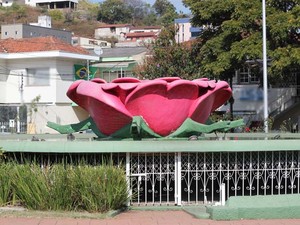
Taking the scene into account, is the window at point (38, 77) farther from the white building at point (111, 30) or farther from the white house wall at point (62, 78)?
the white building at point (111, 30)

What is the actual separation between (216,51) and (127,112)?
17620 millimetres

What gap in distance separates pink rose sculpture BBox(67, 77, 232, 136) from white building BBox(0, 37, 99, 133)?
26098 millimetres

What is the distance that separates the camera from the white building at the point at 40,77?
122 feet

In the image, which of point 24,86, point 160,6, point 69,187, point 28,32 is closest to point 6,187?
point 69,187

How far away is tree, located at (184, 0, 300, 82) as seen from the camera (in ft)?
84.6

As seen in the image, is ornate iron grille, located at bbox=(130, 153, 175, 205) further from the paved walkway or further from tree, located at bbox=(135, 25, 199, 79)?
tree, located at bbox=(135, 25, 199, 79)

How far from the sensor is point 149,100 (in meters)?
10.9

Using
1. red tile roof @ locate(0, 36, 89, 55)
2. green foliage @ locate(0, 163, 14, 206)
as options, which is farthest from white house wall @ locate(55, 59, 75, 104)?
green foliage @ locate(0, 163, 14, 206)

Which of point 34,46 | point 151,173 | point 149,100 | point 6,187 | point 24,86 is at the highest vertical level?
point 34,46

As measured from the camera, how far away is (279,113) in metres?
35.4

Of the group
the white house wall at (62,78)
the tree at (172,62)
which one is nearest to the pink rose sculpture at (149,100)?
→ the tree at (172,62)

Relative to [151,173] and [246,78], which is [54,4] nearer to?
[246,78]

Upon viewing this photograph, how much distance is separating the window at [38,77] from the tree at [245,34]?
41.9 feet

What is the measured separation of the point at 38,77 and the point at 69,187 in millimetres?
29583
